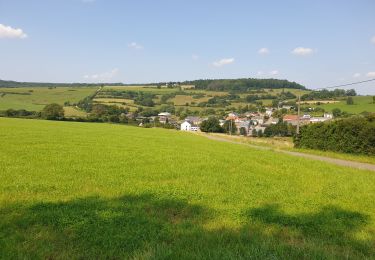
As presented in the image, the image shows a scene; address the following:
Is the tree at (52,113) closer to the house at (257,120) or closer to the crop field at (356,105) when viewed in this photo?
the house at (257,120)

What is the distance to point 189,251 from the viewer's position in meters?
5.32

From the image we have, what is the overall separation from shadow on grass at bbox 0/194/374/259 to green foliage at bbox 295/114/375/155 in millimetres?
23353

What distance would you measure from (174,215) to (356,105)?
266 feet

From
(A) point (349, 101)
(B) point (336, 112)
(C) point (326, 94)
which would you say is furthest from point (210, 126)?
(C) point (326, 94)

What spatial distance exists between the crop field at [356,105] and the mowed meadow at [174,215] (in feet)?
224

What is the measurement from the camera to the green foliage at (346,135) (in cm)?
2931

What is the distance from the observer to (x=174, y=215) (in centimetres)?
753

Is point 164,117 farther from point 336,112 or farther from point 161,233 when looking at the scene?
point 161,233

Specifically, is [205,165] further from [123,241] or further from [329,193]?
[123,241]

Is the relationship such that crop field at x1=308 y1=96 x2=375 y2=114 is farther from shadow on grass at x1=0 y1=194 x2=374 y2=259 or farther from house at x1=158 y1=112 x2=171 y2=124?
shadow on grass at x1=0 y1=194 x2=374 y2=259

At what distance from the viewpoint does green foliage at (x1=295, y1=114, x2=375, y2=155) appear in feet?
96.2

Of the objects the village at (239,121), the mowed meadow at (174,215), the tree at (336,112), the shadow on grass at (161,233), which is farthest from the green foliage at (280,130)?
the shadow on grass at (161,233)

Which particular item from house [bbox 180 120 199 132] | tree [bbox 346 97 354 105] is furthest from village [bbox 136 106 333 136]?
tree [bbox 346 97 354 105]

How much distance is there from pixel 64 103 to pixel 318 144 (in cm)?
10240
